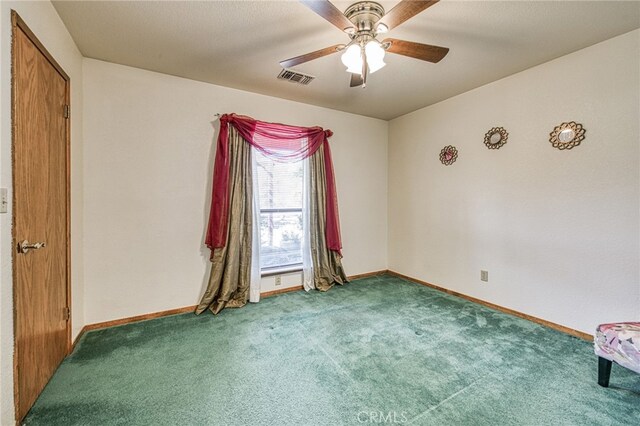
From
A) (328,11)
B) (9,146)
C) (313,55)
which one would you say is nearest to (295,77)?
(313,55)

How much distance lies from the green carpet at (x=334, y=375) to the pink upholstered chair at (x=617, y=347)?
0.49 ft

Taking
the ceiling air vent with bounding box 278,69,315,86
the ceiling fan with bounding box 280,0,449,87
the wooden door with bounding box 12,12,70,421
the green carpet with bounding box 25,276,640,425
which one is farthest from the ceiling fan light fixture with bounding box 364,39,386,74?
the green carpet with bounding box 25,276,640,425

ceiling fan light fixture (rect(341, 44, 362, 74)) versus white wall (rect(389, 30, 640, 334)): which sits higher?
ceiling fan light fixture (rect(341, 44, 362, 74))

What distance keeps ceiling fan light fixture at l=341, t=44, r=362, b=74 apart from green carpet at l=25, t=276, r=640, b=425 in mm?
2103

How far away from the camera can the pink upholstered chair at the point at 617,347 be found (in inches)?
62.9

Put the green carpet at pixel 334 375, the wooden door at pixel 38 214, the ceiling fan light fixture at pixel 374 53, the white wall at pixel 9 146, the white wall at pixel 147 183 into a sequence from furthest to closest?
the white wall at pixel 147 183
the ceiling fan light fixture at pixel 374 53
the green carpet at pixel 334 375
the wooden door at pixel 38 214
the white wall at pixel 9 146

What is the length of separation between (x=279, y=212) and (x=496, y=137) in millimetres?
2651

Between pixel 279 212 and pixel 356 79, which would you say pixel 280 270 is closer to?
pixel 279 212

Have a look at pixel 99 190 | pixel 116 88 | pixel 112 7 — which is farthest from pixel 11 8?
pixel 99 190

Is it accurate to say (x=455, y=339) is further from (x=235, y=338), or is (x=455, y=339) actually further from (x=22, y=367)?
(x=22, y=367)

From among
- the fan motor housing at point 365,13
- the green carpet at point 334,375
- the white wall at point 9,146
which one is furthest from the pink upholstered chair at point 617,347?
the white wall at point 9,146

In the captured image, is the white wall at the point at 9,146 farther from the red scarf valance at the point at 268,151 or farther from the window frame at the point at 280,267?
the window frame at the point at 280,267

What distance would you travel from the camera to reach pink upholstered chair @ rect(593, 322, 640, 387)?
160cm

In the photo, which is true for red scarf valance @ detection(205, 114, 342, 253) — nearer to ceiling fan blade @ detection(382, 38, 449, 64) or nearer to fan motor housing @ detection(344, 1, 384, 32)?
fan motor housing @ detection(344, 1, 384, 32)
